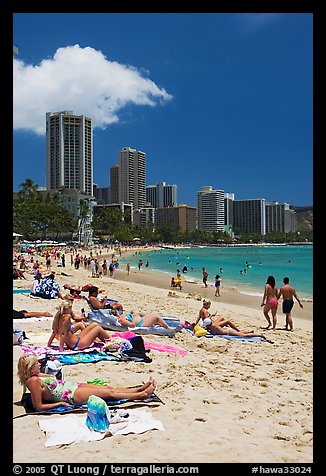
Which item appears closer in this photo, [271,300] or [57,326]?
[57,326]

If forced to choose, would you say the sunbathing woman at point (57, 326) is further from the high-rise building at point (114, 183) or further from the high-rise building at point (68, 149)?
the high-rise building at point (114, 183)

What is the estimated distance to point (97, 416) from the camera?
345 cm

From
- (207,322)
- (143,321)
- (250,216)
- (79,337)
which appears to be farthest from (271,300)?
(250,216)

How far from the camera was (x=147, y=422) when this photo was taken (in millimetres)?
3639

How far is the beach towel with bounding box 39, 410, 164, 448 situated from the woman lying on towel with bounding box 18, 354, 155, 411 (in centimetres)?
22

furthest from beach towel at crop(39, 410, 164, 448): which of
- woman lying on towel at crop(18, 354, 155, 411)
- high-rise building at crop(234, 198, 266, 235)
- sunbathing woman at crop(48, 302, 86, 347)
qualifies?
high-rise building at crop(234, 198, 266, 235)

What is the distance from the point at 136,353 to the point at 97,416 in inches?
89.2

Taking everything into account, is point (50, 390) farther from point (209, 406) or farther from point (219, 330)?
point (219, 330)

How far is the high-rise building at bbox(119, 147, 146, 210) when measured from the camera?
16362cm

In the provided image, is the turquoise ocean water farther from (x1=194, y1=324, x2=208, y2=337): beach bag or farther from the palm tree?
the palm tree

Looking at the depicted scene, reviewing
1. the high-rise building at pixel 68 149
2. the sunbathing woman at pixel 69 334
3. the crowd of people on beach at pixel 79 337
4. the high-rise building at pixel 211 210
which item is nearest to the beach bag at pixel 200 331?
the crowd of people on beach at pixel 79 337

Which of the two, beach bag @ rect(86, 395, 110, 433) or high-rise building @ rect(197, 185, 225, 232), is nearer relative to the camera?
beach bag @ rect(86, 395, 110, 433)
